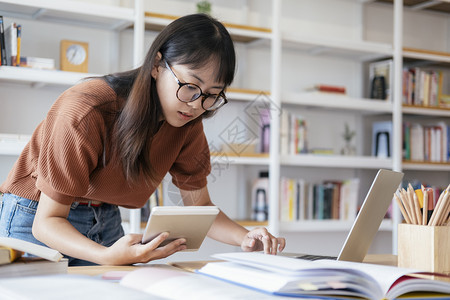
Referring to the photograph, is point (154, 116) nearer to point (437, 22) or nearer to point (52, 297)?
point (52, 297)

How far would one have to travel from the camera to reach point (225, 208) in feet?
11.6

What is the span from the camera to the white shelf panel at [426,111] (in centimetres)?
381

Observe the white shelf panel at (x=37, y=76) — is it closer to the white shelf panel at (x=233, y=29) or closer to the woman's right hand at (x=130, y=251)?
the white shelf panel at (x=233, y=29)

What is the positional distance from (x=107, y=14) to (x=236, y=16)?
A: 94 centimetres

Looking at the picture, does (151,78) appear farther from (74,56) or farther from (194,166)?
(74,56)

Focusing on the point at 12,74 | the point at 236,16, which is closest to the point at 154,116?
the point at 12,74

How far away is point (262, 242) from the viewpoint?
1.51 metres

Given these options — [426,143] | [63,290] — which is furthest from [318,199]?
[63,290]

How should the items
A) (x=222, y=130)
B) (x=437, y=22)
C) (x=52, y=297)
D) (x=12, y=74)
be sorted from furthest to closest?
(x=437, y=22) → (x=222, y=130) → (x=12, y=74) → (x=52, y=297)

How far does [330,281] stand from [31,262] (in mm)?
513

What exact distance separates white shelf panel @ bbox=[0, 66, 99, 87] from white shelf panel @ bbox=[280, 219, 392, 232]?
1.51 metres

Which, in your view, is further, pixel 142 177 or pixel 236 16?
pixel 236 16

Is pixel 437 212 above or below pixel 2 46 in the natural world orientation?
below

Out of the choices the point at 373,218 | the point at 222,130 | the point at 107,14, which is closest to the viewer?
the point at 373,218
